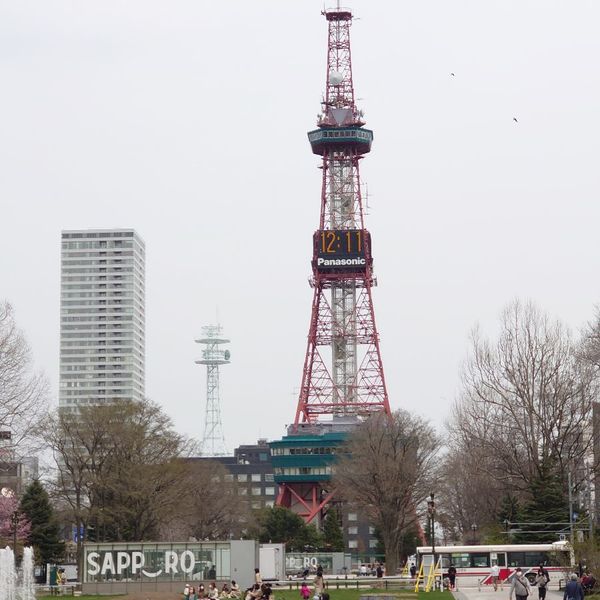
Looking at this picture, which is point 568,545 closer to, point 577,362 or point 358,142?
point 577,362

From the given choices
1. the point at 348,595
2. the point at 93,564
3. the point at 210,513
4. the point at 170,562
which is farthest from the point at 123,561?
the point at 210,513

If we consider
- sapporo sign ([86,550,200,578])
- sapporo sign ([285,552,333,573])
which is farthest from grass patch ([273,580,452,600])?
sapporo sign ([285,552,333,573])

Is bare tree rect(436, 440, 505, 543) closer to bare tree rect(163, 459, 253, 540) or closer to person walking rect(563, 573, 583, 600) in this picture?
bare tree rect(163, 459, 253, 540)

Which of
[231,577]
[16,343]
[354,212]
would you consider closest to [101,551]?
[231,577]

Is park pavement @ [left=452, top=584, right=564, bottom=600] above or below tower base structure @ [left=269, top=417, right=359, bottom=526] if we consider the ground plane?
below

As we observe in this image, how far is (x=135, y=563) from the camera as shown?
248 ft

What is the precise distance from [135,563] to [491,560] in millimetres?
19827

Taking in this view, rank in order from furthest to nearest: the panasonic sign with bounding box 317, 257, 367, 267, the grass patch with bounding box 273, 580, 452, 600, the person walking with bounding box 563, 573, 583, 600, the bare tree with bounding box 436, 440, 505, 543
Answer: the panasonic sign with bounding box 317, 257, 367, 267, the bare tree with bounding box 436, 440, 505, 543, the grass patch with bounding box 273, 580, 452, 600, the person walking with bounding box 563, 573, 583, 600

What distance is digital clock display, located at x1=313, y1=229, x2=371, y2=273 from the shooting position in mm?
163500

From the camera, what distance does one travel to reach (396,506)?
108 metres

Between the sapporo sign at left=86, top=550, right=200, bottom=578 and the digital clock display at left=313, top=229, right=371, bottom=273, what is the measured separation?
90065 mm

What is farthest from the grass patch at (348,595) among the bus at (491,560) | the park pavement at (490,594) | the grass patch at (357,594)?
the bus at (491,560)

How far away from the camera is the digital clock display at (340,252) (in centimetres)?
16350

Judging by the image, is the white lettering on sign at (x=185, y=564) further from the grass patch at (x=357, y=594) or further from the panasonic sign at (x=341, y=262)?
the panasonic sign at (x=341, y=262)
